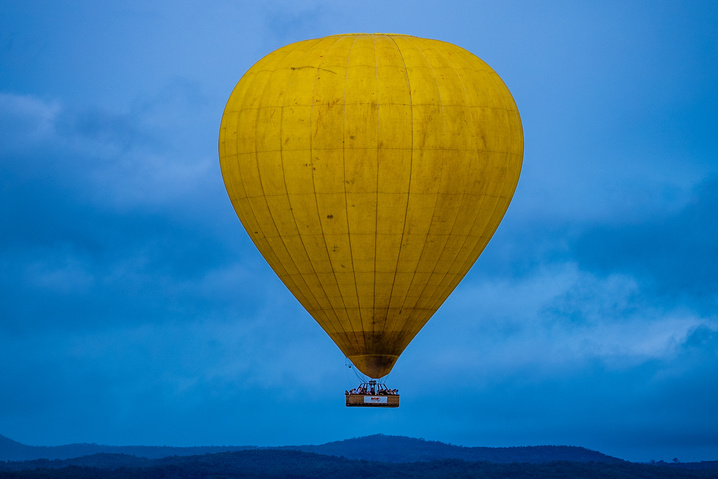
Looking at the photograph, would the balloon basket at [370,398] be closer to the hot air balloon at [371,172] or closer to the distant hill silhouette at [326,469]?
the hot air balloon at [371,172]

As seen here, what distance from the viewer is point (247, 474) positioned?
135 meters

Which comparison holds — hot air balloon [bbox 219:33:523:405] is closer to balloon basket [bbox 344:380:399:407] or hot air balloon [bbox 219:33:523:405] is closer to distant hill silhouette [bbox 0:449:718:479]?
balloon basket [bbox 344:380:399:407]

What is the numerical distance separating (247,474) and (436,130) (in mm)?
110364

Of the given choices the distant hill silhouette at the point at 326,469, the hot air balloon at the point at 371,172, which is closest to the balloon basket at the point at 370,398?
the hot air balloon at the point at 371,172

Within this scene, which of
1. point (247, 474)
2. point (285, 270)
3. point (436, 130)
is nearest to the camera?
point (436, 130)

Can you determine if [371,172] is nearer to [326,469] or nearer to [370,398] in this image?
[370,398]

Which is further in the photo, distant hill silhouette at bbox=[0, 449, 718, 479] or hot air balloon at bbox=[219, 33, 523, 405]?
distant hill silhouette at bbox=[0, 449, 718, 479]

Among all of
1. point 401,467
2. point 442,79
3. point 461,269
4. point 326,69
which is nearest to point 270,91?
Result: point 326,69

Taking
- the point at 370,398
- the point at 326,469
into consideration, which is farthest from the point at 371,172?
the point at 326,469

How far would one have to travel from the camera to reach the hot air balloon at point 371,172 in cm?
3011

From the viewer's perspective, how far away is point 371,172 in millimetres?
30094

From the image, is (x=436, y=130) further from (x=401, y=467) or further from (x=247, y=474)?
(x=401, y=467)

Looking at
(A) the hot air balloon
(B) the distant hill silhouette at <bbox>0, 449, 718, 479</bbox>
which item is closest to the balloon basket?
(A) the hot air balloon

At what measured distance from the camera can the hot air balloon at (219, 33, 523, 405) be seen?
30.1 metres
